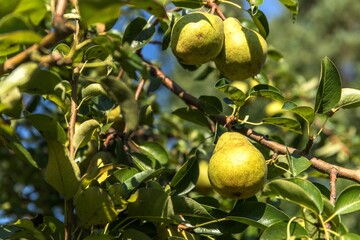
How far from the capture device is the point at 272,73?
2.68 meters

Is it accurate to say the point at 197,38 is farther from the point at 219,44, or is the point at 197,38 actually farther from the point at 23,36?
the point at 23,36

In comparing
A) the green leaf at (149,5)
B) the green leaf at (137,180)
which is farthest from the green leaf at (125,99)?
the green leaf at (137,180)

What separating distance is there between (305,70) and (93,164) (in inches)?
411

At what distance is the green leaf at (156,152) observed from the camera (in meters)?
Result: 1.34

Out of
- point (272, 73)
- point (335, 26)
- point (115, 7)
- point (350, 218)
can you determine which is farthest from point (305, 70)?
point (115, 7)

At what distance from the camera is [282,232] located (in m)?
0.90

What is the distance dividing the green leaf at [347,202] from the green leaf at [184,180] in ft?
0.96

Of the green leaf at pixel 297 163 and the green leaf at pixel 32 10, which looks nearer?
the green leaf at pixel 32 10

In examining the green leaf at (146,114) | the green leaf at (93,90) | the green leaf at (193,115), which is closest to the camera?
the green leaf at (93,90)

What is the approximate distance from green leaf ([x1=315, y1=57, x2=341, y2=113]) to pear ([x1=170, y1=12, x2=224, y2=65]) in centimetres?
20

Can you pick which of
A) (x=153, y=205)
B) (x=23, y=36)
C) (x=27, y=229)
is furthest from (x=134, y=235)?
(x=23, y=36)

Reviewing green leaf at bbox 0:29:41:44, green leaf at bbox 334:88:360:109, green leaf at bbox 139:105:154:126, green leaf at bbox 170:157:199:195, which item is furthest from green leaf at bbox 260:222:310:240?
green leaf at bbox 139:105:154:126

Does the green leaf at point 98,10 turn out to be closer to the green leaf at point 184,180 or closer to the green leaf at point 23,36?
the green leaf at point 23,36

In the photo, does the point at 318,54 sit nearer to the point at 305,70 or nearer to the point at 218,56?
the point at 305,70
